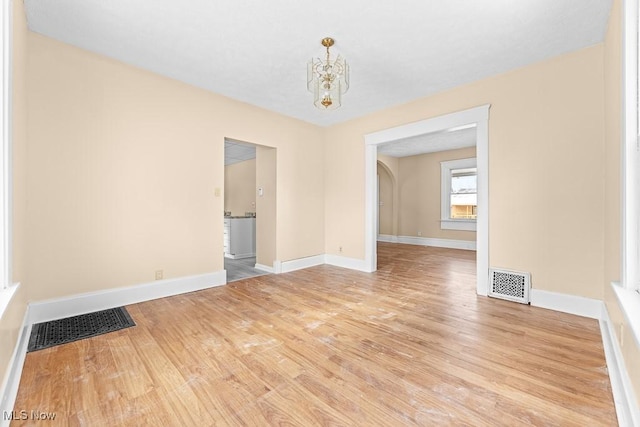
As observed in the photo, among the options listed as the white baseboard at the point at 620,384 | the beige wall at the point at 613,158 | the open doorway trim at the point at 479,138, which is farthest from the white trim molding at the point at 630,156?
the open doorway trim at the point at 479,138

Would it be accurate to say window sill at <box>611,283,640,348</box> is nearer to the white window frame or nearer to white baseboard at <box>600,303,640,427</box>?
white baseboard at <box>600,303,640,427</box>

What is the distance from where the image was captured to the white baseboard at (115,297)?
2.52 metres

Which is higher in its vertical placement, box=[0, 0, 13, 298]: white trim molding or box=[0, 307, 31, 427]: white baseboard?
box=[0, 0, 13, 298]: white trim molding

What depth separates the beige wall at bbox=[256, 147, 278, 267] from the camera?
462 cm

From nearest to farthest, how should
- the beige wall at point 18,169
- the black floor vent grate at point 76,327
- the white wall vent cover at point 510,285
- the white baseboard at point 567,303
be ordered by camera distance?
the beige wall at point 18,169 < the black floor vent grate at point 76,327 < the white baseboard at point 567,303 < the white wall vent cover at point 510,285

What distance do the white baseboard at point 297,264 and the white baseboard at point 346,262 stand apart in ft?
0.52

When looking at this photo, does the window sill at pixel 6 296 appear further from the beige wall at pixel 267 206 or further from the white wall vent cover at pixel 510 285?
the white wall vent cover at pixel 510 285

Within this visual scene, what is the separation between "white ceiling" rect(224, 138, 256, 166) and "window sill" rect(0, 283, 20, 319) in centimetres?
471

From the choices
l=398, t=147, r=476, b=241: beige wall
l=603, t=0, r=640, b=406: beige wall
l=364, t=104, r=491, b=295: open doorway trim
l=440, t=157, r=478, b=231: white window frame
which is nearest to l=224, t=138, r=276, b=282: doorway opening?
l=364, t=104, r=491, b=295: open doorway trim

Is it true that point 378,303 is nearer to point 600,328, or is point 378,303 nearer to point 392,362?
point 392,362

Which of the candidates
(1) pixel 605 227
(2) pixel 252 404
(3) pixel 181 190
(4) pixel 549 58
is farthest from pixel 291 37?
(1) pixel 605 227

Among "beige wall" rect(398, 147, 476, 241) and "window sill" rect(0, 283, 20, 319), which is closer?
"window sill" rect(0, 283, 20, 319)

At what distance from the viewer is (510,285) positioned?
3.13 m

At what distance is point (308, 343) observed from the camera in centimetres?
217
